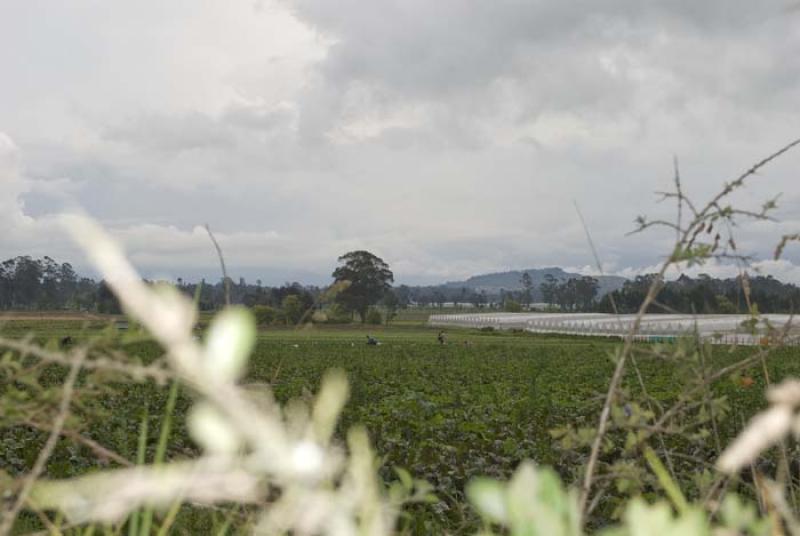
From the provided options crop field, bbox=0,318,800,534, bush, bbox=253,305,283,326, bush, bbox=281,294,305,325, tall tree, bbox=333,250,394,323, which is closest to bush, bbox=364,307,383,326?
tall tree, bbox=333,250,394,323

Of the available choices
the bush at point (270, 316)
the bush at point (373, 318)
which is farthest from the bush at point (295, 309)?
the bush at point (373, 318)

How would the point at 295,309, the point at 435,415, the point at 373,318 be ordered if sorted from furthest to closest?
the point at 373,318 → the point at 295,309 → the point at 435,415

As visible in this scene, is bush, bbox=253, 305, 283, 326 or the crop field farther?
the crop field

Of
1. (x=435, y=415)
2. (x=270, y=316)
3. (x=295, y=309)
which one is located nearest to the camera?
(x=270, y=316)

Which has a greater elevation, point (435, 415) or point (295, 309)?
point (295, 309)

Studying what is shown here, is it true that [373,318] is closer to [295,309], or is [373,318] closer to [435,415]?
A: [295,309]

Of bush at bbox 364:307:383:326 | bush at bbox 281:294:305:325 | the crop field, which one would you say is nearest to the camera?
bush at bbox 281:294:305:325

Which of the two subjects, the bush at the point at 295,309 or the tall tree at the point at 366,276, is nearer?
the bush at the point at 295,309

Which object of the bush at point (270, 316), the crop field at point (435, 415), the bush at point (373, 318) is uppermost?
the bush at point (270, 316)

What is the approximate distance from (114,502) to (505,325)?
84.6 meters

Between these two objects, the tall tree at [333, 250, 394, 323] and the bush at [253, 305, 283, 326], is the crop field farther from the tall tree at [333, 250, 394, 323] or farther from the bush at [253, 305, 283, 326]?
the tall tree at [333, 250, 394, 323]

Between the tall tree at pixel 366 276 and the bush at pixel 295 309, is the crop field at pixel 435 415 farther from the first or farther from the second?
the tall tree at pixel 366 276

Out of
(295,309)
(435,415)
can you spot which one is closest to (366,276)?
(295,309)

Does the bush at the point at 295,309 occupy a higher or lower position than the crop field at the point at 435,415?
higher
